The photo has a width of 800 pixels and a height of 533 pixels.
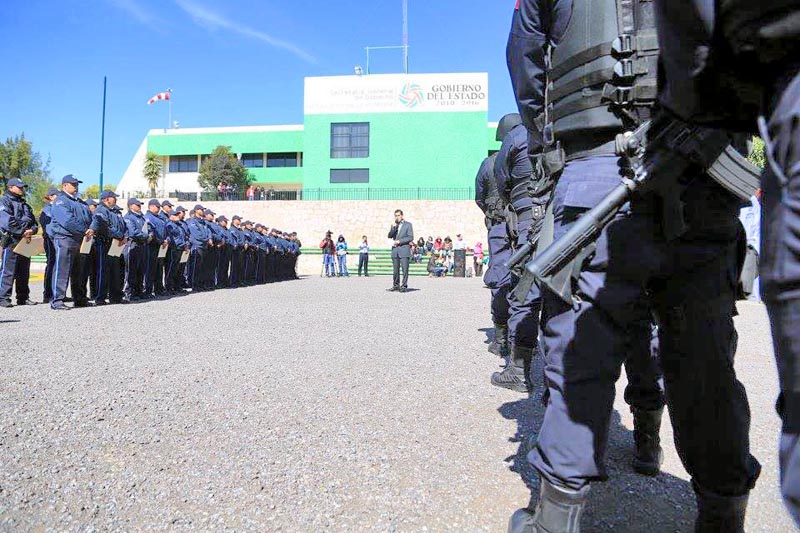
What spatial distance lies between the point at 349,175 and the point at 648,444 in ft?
135

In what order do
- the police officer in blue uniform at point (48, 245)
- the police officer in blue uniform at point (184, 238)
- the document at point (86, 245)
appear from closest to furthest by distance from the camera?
the document at point (86, 245) < the police officer in blue uniform at point (48, 245) < the police officer in blue uniform at point (184, 238)

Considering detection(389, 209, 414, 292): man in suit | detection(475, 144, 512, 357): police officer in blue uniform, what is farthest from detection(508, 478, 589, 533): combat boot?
detection(389, 209, 414, 292): man in suit

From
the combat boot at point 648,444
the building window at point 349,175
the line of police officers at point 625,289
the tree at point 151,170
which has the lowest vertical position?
the combat boot at point 648,444

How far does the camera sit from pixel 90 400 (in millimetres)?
3398

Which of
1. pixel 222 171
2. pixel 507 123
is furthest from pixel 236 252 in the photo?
pixel 222 171

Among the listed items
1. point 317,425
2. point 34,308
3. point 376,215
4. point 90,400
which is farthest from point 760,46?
point 376,215

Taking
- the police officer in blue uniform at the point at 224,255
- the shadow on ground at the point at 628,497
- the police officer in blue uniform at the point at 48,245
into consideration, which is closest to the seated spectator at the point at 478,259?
the police officer in blue uniform at the point at 224,255

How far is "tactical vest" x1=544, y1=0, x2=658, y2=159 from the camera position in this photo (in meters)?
1.71

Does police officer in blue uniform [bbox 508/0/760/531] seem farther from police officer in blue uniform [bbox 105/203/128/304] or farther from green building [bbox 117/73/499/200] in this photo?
green building [bbox 117/73/499/200]

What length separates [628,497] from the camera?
225cm

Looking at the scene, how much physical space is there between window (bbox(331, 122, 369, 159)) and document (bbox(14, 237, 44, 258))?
111 feet

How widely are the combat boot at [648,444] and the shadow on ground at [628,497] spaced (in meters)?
0.04

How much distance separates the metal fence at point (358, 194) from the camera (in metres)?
37.5

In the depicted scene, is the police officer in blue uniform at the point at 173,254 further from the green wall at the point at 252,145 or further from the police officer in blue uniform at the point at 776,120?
the green wall at the point at 252,145
